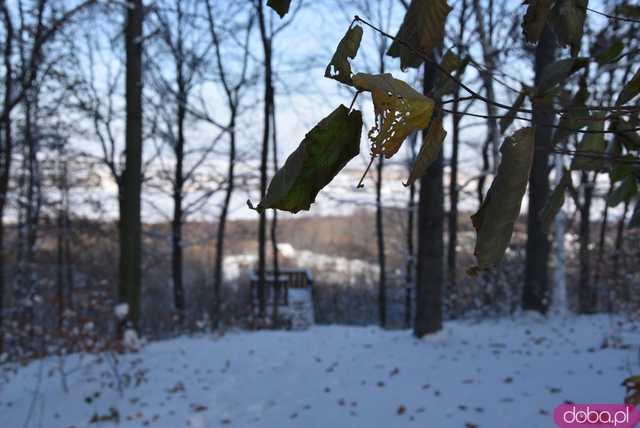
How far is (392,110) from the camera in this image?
60 cm

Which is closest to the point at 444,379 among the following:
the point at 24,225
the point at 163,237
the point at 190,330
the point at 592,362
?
the point at 592,362

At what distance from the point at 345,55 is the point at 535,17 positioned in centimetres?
40

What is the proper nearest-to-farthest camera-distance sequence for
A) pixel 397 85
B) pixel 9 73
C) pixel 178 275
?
pixel 397 85 → pixel 9 73 → pixel 178 275

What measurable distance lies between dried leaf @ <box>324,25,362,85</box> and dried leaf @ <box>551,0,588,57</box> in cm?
40

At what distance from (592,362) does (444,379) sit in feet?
3.85

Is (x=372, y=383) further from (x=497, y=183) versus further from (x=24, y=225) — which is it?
(x=24, y=225)

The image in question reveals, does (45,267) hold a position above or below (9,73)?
below

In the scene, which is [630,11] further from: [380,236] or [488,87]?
[380,236]

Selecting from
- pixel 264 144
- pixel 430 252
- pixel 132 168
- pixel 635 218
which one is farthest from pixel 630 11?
pixel 264 144

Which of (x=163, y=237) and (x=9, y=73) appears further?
(x=163, y=237)

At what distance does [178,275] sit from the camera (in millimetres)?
13359

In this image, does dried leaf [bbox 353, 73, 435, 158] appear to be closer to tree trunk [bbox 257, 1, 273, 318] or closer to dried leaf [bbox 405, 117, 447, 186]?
dried leaf [bbox 405, 117, 447, 186]

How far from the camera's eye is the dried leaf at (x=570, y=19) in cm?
88

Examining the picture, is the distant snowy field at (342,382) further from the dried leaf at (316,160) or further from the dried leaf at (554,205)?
the dried leaf at (316,160)
